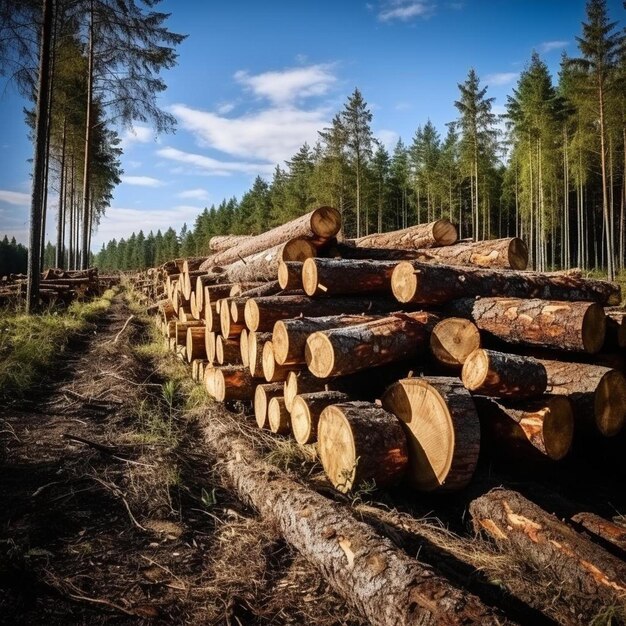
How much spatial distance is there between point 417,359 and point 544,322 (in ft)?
4.03

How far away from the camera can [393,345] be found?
12.6 feet

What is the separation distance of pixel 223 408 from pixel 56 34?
47.3 feet

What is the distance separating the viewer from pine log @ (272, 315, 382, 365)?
395 cm

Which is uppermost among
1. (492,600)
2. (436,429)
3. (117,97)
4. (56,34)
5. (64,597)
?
(56,34)

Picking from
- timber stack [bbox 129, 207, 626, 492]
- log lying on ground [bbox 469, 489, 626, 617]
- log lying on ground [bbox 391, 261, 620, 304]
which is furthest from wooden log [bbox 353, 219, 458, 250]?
log lying on ground [bbox 469, 489, 626, 617]

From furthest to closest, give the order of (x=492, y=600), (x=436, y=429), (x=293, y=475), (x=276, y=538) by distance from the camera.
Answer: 1. (x=293, y=475)
2. (x=436, y=429)
3. (x=276, y=538)
4. (x=492, y=600)

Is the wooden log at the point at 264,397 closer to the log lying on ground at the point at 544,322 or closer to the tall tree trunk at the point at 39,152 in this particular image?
the log lying on ground at the point at 544,322

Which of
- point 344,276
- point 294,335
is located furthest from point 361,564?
point 344,276

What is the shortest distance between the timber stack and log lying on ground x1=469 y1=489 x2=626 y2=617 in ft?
0.97

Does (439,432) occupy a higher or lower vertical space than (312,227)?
lower

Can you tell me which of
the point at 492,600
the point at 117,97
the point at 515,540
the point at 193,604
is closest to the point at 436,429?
the point at 515,540

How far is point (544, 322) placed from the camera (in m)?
3.81

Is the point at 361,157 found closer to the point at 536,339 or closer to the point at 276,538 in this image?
the point at 536,339

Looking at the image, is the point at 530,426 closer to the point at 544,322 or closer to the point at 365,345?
the point at 544,322
